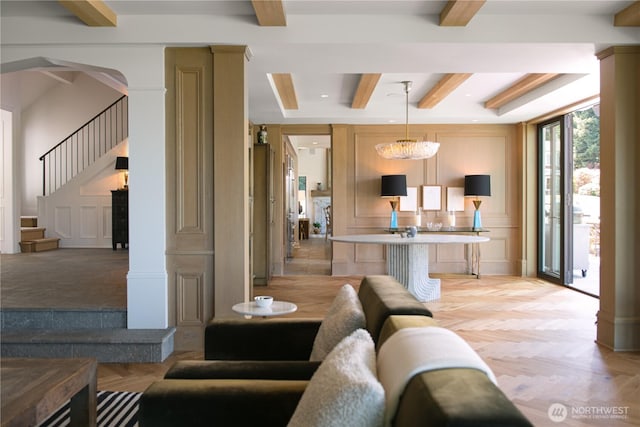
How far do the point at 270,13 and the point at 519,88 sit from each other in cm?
390

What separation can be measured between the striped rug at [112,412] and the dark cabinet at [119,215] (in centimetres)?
617

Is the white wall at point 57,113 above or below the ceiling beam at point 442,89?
above

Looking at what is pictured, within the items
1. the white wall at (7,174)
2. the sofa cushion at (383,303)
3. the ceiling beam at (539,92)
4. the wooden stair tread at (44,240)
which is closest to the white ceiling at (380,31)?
the ceiling beam at (539,92)

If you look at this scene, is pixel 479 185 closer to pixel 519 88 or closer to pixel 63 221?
pixel 519 88

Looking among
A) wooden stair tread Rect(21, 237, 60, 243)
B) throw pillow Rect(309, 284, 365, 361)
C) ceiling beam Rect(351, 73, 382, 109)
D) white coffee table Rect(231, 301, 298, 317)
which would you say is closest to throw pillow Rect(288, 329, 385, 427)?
throw pillow Rect(309, 284, 365, 361)

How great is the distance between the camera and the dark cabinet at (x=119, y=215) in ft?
28.2

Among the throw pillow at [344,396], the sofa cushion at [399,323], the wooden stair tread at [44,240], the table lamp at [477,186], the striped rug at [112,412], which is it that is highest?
the table lamp at [477,186]

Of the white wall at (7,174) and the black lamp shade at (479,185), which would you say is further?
the white wall at (7,174)

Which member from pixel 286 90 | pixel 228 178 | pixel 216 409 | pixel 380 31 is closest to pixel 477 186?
pixel 286 90

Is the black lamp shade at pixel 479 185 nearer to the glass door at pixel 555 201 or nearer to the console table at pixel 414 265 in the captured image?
the glass door at pixel 555 201

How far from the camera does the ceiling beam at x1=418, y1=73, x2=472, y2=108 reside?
17.7ft

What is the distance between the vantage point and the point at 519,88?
6.04m

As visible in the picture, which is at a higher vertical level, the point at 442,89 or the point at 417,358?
the point at 442,89

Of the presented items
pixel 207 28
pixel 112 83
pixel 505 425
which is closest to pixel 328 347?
pixel 505 425
